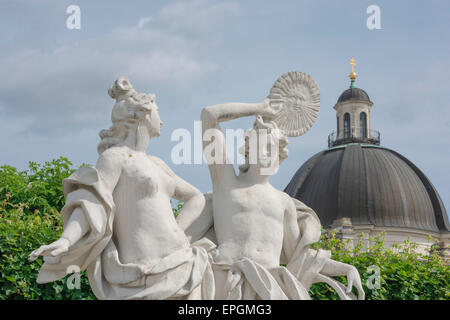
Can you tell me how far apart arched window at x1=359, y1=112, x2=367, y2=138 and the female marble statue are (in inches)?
2148

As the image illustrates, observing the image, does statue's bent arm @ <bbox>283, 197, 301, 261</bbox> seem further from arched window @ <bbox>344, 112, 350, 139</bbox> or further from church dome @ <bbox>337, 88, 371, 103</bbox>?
church dome @ <bbox>337, 88, 371, 103</bbox>

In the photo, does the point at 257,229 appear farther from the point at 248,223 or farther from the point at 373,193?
the point at 373,193

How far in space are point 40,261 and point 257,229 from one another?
6.01 meters

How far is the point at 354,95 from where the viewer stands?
6247cm

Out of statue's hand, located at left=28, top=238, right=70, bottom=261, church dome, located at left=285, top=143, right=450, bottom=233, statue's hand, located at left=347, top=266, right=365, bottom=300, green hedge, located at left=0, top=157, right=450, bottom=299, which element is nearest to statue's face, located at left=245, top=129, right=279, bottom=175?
statue's hand, located at left=347, top=266, right=365, bottom=300

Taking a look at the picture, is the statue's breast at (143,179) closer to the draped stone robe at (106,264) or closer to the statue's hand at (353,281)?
the draped stone robe at (106,264)

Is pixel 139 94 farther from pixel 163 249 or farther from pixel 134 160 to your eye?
pixel 163 249

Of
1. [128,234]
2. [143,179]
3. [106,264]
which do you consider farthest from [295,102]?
[106,264]

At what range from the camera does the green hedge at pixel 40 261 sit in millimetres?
12617

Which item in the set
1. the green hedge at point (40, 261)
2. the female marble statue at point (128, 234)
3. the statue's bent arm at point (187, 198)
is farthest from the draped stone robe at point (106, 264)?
the green hedge at point (40, 261)

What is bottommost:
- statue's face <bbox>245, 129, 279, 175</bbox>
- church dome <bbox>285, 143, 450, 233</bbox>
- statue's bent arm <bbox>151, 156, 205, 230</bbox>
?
statue's bent arm <bbox>151, 156, 205, 230</bbox>

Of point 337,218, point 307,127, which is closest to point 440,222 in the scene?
point 337,218

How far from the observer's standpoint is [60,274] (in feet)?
22.9

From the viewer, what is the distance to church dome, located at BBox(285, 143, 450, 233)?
50875 mm
